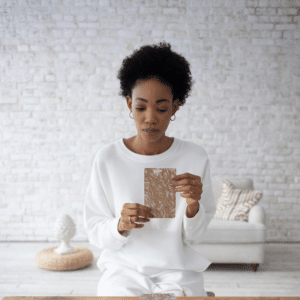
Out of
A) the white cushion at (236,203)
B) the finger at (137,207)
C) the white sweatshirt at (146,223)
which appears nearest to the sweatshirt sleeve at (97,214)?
the white sweatshirt at (146,223)

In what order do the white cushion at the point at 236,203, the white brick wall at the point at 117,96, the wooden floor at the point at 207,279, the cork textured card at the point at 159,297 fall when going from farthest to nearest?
the white brick wall at the point at 117,96 < the white cushion at the point at 236,203 < the wooden floor at the point at 207,279 < the cork textured card at the point at 159,297

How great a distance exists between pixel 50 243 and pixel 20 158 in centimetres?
114

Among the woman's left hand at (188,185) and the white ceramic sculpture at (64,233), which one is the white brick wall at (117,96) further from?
the woman's left hand at (188,185)

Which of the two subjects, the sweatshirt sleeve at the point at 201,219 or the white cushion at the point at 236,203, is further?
the white cushion at the point at 236,203

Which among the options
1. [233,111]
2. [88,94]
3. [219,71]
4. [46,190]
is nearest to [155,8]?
[219,71]

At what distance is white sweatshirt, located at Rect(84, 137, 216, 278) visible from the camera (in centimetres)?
106

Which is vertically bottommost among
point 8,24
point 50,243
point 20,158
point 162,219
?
point 50,243

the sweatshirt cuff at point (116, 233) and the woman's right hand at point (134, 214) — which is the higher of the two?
the woman's right hand at point (134, 214)

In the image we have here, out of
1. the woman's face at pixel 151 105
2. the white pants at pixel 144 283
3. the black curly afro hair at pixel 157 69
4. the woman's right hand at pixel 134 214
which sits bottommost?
the white pants at pixel 144 283

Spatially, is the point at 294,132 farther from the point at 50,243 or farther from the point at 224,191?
the point at 50,243

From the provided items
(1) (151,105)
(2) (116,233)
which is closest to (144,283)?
(2) (116,233)

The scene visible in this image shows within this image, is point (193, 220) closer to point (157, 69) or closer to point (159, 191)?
point (159, 191)

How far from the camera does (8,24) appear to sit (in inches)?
153

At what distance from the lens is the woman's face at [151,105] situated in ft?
3.24
